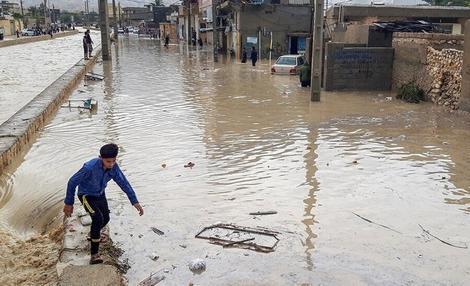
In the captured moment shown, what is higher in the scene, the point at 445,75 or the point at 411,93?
the point at 445,75

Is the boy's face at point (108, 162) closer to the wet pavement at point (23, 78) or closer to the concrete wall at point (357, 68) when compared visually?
the wet pavement at point (23, 78)

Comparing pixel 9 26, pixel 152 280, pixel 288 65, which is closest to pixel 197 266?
pixel 152 280

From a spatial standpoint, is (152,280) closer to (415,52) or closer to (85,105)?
(85,105)

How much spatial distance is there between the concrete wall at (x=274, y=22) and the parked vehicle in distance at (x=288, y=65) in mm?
10438

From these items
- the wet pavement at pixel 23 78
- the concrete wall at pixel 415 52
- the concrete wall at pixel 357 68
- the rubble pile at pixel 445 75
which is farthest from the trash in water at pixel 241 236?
the concrete wall at pixel 357 68

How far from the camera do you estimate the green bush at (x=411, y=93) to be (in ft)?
54.9

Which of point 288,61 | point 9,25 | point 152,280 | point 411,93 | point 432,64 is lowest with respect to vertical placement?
point 152,280

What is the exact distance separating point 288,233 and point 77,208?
2838mm

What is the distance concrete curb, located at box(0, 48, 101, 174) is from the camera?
9.69m

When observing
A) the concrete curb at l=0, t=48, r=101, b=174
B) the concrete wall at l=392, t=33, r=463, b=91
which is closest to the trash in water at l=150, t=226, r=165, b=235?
the concrete curb at l=0, t=48, r=101, b=174

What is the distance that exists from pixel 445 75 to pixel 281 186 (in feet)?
33.2

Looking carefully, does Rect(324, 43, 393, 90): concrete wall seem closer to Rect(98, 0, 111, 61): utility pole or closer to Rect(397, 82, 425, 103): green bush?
Rect(397, 82, 425, 103): green bush

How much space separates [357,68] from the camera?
19453 mm

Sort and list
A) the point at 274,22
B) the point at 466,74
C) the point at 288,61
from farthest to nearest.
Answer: the point at 274,22 → the point at 288,61 → the point at 466,74
